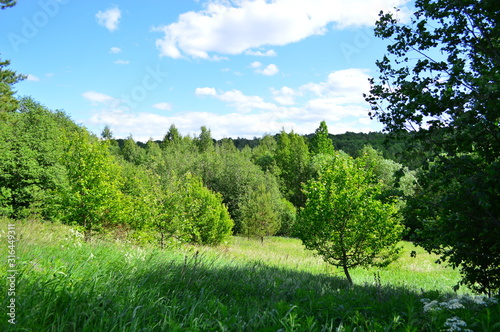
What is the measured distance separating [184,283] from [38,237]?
3529mm

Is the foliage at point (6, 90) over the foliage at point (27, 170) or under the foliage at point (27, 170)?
over

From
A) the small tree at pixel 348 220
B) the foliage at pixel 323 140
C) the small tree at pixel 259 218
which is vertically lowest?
the small tree at pixel 259 218

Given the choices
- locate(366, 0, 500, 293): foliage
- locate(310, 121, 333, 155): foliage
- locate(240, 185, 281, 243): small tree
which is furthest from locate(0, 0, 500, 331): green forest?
locate(310, 121, 333, 155): foliage

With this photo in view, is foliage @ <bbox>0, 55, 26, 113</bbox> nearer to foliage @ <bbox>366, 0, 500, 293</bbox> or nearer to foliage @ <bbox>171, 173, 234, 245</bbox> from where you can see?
foliage @ <bbox>171, 173, 234, 245</bbox>

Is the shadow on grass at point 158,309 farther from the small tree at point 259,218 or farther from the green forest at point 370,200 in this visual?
the small tree at point 259,218

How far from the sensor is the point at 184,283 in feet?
16.0

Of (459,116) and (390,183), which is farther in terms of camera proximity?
(390,183)

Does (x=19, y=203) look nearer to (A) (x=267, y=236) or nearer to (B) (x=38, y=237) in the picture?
(B) (x=38, y=237)

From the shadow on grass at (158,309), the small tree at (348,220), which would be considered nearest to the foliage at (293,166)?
the small tree at (348,220)

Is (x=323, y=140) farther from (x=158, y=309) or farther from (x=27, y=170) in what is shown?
(x=158, y=309)

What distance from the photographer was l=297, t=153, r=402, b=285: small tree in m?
11.0

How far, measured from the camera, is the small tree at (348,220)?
36.1 ft

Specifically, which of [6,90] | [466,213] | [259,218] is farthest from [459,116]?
[6,90]

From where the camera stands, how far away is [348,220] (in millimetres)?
11297
